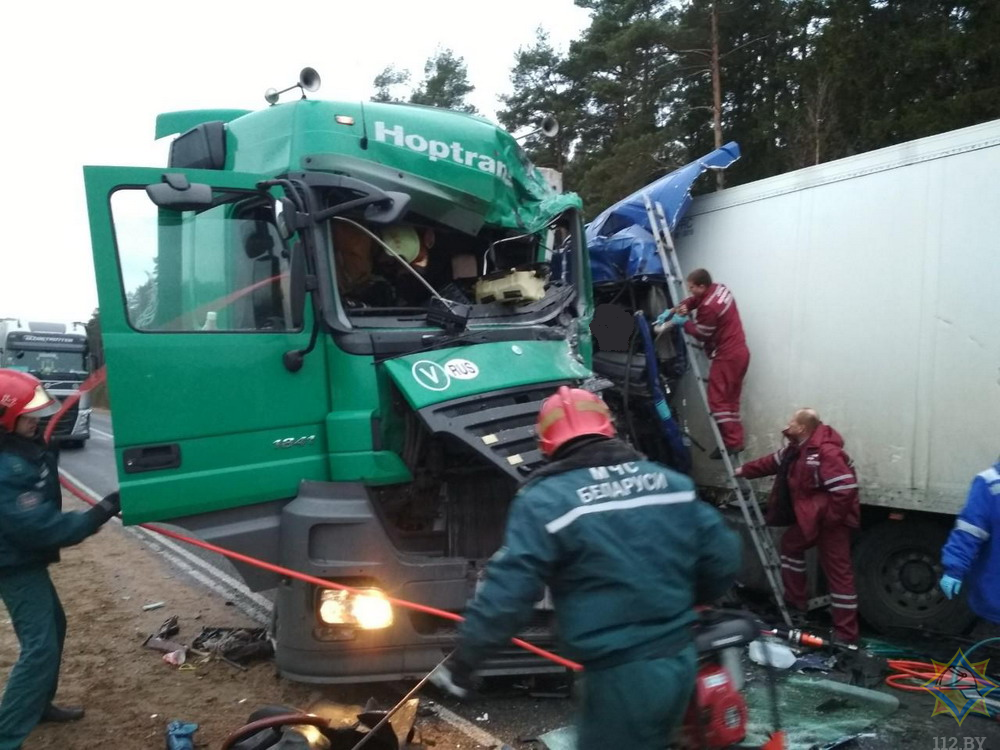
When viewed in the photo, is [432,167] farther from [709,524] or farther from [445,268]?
[709,524]

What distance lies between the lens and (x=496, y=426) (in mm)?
3850

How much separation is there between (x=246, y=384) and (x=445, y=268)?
174 centimetres

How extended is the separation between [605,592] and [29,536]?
2.75m

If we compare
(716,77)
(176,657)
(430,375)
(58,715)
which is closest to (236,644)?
(176,657)

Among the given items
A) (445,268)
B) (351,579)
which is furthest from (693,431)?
(351,579)

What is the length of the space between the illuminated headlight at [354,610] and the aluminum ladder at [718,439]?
113 inches

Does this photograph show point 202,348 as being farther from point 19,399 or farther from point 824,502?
point 824,502

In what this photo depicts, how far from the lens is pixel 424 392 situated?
12.4 feet

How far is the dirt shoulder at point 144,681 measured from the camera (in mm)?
3996

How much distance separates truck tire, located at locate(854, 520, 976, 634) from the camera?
4965mm

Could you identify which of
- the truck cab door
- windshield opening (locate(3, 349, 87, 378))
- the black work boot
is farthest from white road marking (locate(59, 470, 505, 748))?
windshield opening (locate(3, 349, 87, 378))

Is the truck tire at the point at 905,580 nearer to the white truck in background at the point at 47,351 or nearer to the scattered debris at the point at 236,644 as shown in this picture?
the scattered debris at the point at 236,644

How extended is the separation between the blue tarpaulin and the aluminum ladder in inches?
4.3

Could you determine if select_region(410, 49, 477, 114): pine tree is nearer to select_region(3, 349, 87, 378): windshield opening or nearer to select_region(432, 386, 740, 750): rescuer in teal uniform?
select_region(3, 349, 87, 378): windshield opening
